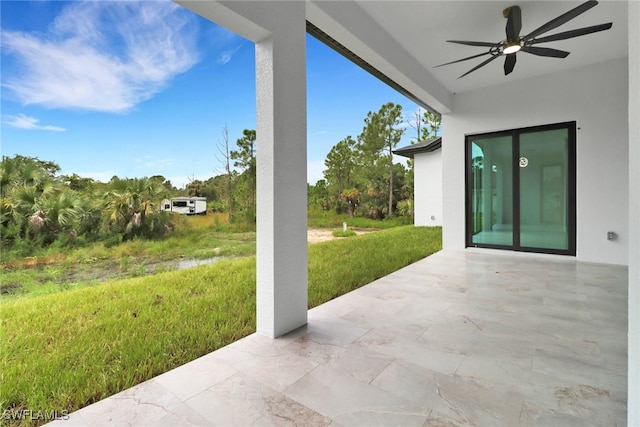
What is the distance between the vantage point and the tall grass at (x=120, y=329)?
170cm

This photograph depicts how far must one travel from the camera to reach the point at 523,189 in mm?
5328

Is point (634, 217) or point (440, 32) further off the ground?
point (440, 32)

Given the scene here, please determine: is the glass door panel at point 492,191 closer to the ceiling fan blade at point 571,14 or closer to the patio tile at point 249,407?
the ceiling fan blade at point 571,14

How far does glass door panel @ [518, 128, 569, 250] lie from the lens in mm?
5027

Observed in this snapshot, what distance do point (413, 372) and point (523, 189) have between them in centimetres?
489

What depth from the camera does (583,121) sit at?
4715 mm

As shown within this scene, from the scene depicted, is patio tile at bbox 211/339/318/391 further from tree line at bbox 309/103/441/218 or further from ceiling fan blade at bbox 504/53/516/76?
tree line at bbox 309/103/441/218

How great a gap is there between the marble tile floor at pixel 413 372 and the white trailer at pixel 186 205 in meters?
4.01

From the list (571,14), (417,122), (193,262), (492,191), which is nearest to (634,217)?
(571,14)

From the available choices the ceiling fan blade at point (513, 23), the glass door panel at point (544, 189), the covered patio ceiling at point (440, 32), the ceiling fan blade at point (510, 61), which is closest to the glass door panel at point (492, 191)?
the glass door panel at point (544, 189)

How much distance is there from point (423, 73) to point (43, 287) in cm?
613

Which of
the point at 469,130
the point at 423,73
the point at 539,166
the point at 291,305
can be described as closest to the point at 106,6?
the point at 423,73

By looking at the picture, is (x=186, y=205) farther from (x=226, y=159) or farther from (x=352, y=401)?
(x=352, y=401)

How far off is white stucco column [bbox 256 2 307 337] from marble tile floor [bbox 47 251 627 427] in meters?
0.24
